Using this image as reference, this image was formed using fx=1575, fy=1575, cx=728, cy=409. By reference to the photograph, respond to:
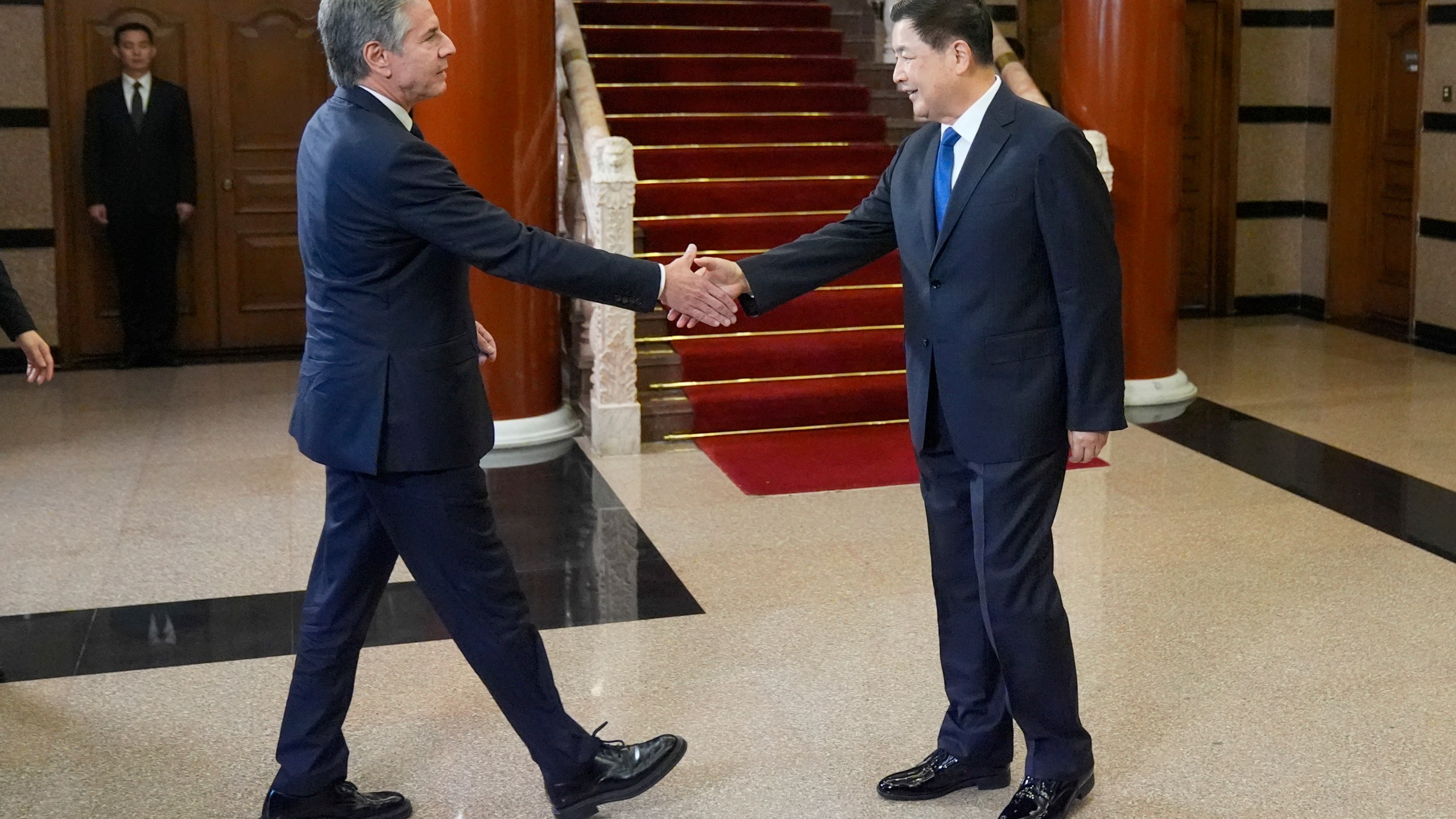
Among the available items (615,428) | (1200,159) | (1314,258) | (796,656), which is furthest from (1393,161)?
(796,656)

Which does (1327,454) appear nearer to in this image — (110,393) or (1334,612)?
(1334,612)

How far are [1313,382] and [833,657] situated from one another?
4611 mm

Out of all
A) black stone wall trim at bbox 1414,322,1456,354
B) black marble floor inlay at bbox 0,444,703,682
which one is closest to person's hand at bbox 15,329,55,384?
black marble floor inlay at bbox 0,444,703,682

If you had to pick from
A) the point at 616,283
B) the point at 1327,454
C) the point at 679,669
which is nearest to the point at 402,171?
the point at 616,283

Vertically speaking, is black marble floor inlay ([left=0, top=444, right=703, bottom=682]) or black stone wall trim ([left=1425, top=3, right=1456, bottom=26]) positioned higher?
black stone wall trim ([left=1425, top=3, right=1456, bottom=26])

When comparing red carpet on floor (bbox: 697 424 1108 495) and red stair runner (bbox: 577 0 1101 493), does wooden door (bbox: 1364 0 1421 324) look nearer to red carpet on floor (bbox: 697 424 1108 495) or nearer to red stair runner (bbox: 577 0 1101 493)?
red stair runner (bbox: 577 0 1101 493)

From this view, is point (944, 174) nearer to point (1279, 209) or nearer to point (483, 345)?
point (483, 345)

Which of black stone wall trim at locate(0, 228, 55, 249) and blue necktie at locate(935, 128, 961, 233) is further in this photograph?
black stone wall trim at locate(0, 228, 55, 249)

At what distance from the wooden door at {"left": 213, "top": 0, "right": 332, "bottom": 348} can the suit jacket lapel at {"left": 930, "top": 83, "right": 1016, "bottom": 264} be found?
20.6ft

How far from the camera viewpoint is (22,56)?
8.09 meters

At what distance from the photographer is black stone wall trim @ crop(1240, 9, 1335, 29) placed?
983 cm

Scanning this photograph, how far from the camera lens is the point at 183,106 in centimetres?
826

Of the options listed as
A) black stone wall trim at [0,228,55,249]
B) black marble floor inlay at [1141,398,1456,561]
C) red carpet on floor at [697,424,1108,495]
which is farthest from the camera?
black stone wall trim at [0,228,55,249]

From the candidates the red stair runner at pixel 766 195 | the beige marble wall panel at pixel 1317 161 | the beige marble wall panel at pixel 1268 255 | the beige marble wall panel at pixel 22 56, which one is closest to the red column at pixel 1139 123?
the red stair runner at pixel 766 195
